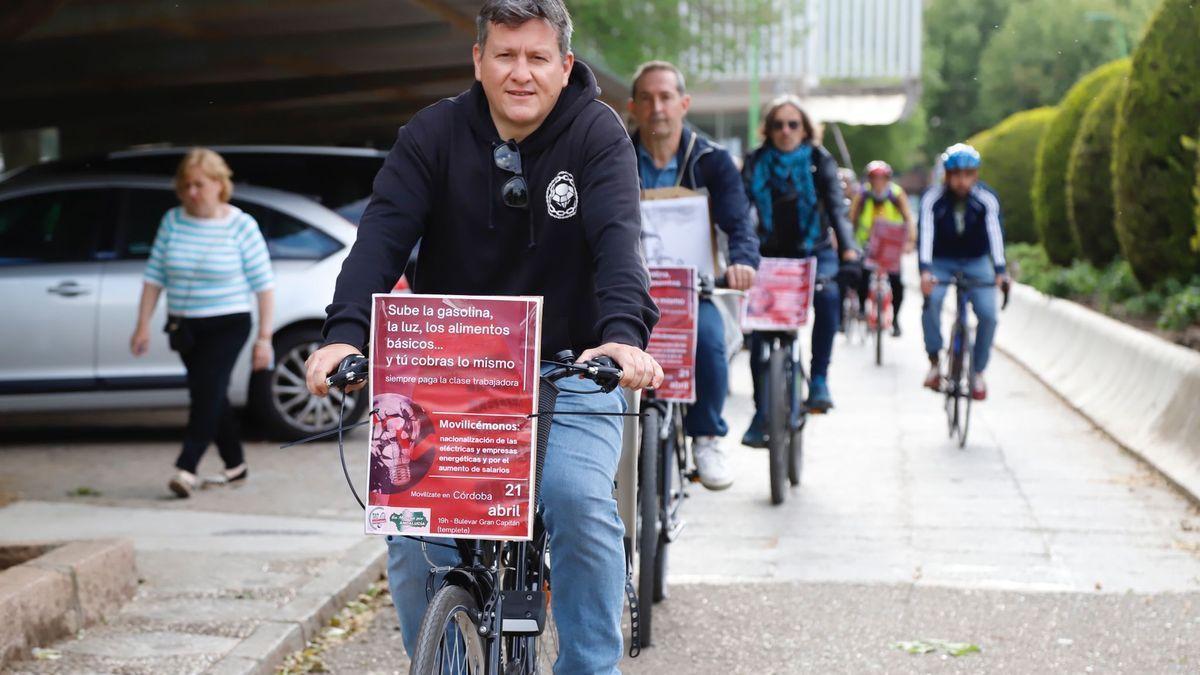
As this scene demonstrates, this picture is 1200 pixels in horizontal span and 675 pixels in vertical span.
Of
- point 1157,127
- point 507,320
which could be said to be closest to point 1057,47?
point 1157,127

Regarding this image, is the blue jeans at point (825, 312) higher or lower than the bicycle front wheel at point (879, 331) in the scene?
higher

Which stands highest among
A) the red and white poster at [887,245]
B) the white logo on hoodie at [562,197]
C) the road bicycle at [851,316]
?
the white logo on hoodie at [562,197]

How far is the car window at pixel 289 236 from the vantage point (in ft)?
34.9

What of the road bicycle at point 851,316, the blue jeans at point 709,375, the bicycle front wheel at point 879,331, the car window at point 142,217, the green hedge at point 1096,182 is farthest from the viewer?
the road bicycle at point 851,316

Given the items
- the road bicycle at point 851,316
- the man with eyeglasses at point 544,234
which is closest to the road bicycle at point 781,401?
the man with eyeglasses at point 544,234

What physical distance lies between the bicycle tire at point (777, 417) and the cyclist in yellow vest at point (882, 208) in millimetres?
8034

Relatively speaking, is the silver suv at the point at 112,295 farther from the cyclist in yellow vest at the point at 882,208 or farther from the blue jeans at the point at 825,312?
the cyclist in yellow vest at the point at 882,208

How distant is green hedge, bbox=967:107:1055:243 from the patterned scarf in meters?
21.2

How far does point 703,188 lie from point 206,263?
3.01 metres

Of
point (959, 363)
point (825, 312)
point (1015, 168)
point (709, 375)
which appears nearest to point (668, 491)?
point (709, 375)

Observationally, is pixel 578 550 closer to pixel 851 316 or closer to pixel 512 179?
pixel 512 179

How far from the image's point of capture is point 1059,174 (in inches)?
849

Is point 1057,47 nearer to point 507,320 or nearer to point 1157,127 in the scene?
point 1157,127

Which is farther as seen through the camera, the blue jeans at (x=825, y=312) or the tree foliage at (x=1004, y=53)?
the tree foliage at (x=1004, y=53)
